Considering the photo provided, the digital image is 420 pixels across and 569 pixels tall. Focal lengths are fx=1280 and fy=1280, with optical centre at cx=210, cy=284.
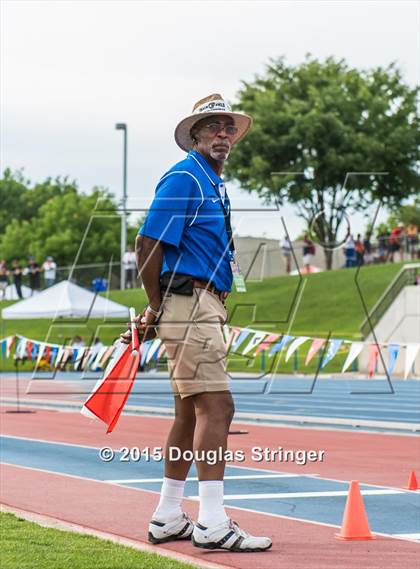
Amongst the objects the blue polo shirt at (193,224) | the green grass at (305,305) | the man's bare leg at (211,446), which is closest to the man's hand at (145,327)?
the blue polo shirt at (193,224)

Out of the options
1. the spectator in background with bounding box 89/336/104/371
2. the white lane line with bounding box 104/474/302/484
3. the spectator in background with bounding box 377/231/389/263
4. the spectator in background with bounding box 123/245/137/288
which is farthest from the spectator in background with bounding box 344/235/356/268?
the white lane line with bounding box 104/474/302/484

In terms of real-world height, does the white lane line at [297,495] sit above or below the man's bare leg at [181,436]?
below

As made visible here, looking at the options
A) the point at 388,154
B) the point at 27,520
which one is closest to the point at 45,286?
the point at 388,154

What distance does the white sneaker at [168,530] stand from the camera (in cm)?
755

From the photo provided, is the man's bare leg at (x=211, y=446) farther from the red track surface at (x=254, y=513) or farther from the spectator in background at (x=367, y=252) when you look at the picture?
the spectator in background at (x=367, y=252)

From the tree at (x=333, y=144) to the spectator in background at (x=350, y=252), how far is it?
99.7 inches

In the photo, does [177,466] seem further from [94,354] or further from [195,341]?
[94,354]

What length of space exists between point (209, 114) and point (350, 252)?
4930cm

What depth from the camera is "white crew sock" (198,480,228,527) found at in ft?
23.6

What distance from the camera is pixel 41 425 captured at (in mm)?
19562

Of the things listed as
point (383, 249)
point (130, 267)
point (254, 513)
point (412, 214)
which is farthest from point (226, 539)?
point (412, 214)

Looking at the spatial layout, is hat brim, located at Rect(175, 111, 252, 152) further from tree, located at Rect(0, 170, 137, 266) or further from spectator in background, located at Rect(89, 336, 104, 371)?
tree, located at Rect(0, 170, 137, 266)

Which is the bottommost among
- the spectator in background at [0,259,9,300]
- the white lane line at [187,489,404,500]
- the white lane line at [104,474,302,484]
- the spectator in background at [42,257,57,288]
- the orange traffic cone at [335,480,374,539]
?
the spectator in background at [0,259,9,300]

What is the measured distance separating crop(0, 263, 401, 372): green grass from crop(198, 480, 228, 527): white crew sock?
34.5m
